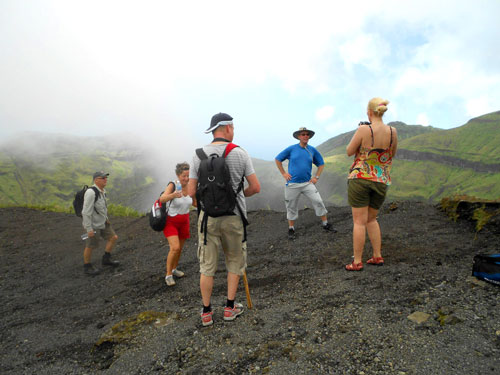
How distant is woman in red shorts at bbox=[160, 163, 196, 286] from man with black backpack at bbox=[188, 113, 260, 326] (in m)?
2.03

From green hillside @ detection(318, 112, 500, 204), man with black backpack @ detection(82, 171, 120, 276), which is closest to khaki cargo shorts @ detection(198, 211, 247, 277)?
man with black backpack @ detection(82, 171, 120, 276)

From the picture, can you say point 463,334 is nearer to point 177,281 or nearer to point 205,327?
point 205,327

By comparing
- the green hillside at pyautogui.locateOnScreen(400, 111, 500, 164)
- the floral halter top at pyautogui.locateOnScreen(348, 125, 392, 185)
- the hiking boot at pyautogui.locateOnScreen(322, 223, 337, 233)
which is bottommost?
the hiking boot at pyautogui.locateOnScreen(322, 223, 337, 233)

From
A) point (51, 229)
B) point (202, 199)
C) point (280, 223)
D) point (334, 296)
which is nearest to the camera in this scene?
point (202, 199)

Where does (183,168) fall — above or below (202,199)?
above

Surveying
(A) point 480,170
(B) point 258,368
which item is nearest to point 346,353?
(B) point 258,368

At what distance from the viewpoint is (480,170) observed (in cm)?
6588

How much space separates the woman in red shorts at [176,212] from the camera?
5375 mm

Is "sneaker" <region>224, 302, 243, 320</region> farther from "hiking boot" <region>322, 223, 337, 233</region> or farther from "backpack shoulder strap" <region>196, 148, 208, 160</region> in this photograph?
"hiking boot" <region>322, 223, 337, 233</region>

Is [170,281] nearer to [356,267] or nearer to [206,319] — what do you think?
[206,319]

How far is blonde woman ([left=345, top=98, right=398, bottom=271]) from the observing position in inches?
170

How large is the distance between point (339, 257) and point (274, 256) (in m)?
1.66

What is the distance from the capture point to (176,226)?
5.74m

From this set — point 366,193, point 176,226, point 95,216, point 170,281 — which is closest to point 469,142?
point 366,193
